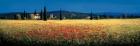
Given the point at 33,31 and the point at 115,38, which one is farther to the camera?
the point at 33,31

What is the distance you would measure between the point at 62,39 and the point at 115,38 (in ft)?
4.12

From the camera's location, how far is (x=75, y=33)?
8.21 metres

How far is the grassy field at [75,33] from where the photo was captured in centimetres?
797

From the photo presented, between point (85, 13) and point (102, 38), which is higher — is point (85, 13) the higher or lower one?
the higher one

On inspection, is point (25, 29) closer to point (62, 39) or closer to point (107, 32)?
point (62, 39)

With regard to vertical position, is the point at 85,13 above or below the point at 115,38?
above

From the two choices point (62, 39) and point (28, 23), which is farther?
point (28, 23)

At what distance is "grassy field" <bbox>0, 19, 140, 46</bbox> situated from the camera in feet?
26.1

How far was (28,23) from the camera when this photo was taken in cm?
877

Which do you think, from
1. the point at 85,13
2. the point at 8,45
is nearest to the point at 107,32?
the point at 85,13

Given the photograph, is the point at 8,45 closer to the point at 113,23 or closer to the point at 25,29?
the point at 25,29

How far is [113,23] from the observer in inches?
328

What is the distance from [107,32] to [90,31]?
40 cm

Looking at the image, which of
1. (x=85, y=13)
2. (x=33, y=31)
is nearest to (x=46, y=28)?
(x=33, y=31)
